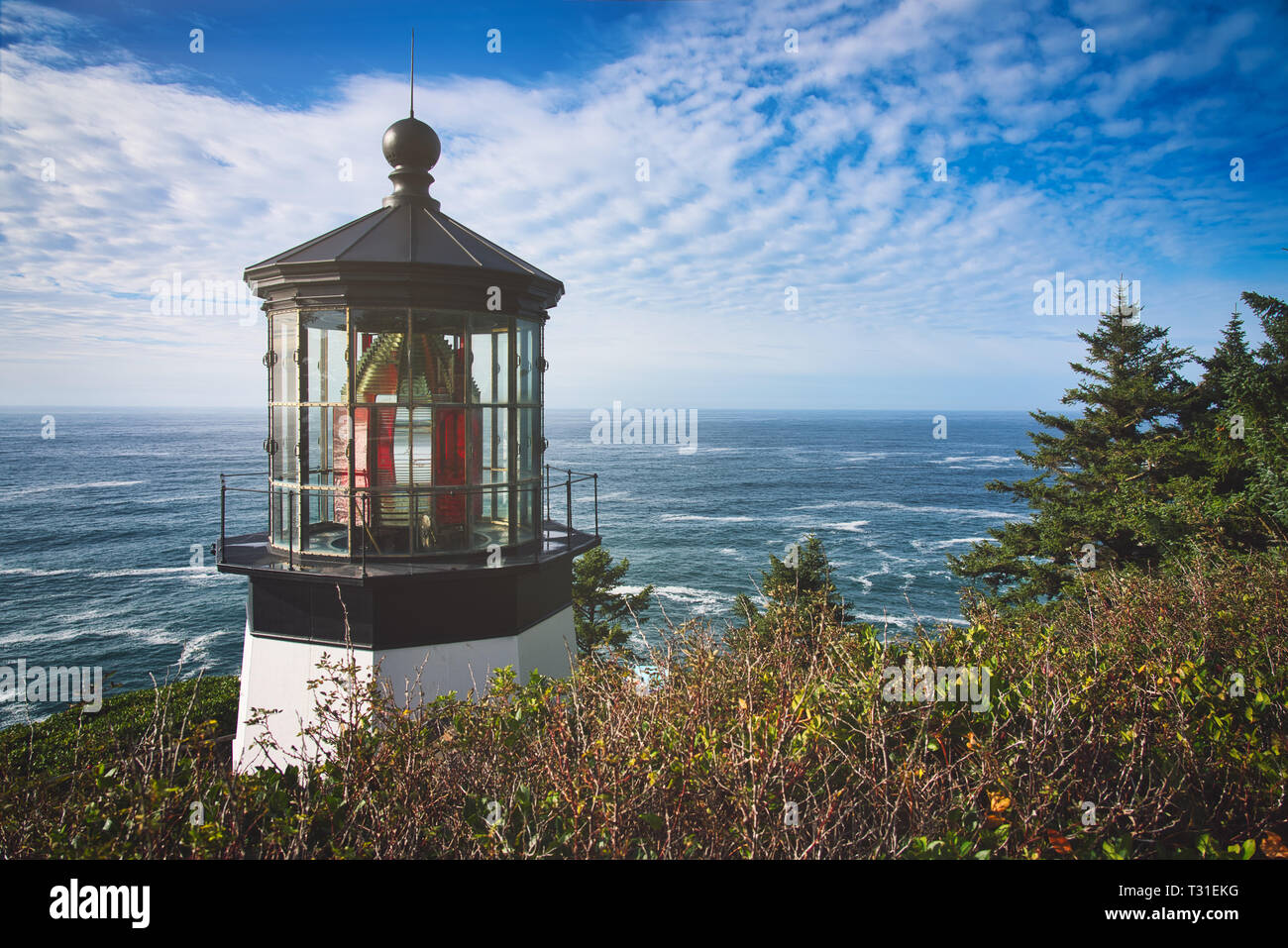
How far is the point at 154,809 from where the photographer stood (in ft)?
10.3

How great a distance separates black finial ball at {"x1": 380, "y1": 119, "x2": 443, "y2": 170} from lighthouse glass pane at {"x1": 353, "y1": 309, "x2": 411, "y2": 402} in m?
1.88

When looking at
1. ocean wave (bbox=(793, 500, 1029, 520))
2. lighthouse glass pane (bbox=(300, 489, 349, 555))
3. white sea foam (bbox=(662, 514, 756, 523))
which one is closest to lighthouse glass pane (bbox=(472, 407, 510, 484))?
lighthouse glass pane (bbox=(300, 489, 349, 555))

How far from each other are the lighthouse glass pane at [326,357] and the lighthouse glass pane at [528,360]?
1.55m

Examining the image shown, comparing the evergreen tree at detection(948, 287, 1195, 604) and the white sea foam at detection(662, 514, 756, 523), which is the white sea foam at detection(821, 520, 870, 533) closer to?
the white sea foam at detection(662, 514, 756, 523)

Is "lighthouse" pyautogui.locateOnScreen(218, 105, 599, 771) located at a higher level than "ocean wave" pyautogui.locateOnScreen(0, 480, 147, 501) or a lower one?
higher

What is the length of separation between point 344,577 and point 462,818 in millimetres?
3462

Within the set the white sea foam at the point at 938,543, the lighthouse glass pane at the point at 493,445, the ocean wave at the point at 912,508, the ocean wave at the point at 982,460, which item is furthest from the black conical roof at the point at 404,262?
the ocean wave at the point at 982,460

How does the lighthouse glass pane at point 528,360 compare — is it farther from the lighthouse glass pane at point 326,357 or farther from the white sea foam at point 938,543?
the white sea foam at point 938,543

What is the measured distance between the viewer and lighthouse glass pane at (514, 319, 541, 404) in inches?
278
